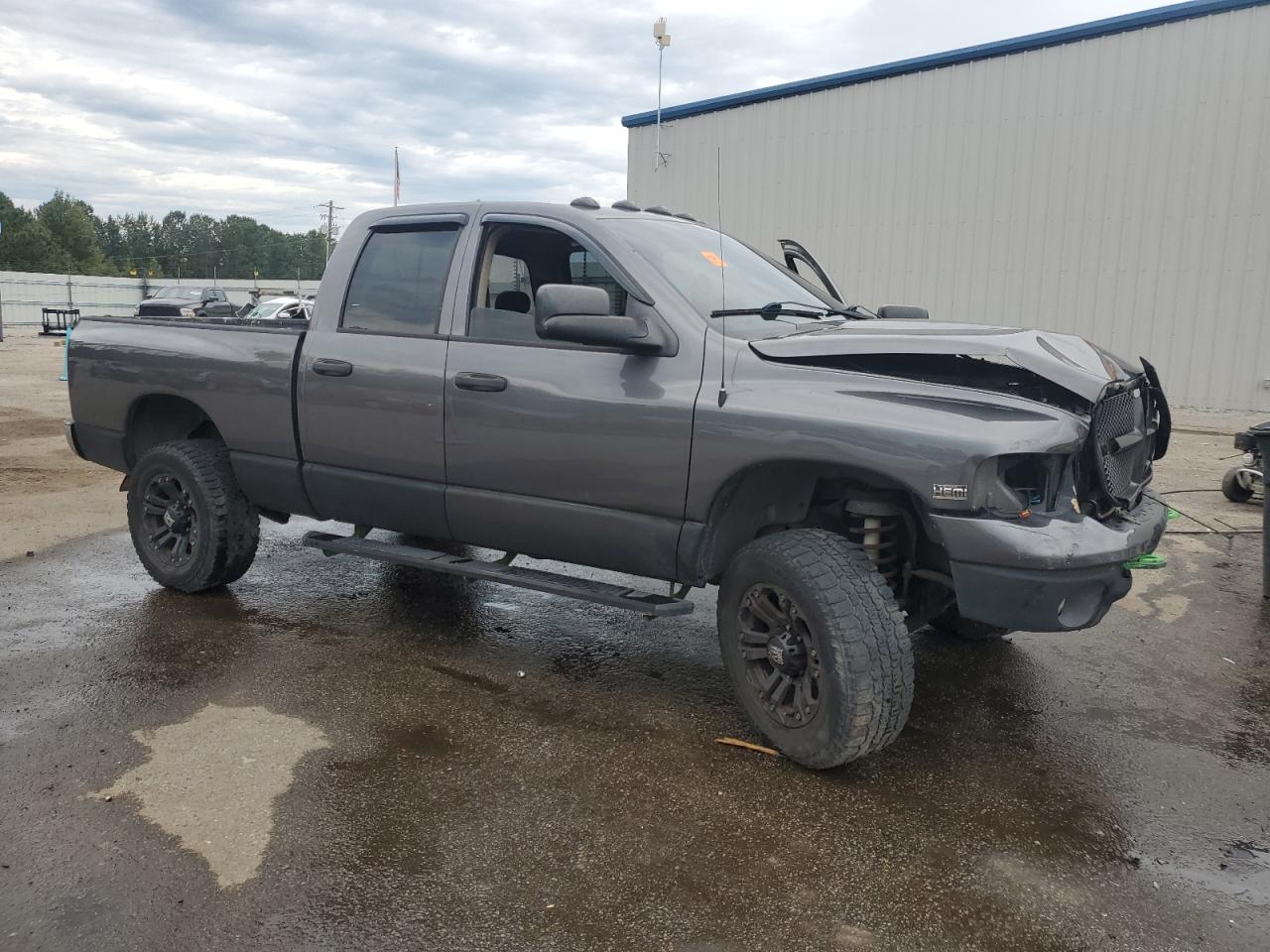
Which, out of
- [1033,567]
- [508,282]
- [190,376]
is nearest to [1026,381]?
[1033,567]

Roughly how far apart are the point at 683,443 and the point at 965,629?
2.05m

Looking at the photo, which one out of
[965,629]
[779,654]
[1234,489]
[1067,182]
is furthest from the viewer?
[1067,182]

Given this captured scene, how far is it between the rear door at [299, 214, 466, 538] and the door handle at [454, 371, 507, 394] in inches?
5.1

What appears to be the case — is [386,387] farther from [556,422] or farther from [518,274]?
[556,422]

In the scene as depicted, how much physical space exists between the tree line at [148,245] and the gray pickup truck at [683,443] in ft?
321

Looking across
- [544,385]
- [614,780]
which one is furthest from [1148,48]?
[614,780]

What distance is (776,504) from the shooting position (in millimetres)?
3787

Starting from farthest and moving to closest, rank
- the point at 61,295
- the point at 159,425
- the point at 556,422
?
the point at 61,295, the point at 159,425, the point at 556,422

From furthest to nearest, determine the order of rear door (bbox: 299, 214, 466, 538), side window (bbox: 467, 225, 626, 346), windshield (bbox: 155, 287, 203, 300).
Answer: windshield (bbox: 155, 287, 203, 300), rear door (bbox: 299, 214, 466, 538), side window (bbox: 467, 225, 626, 346)

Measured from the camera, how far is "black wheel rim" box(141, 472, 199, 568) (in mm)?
5359

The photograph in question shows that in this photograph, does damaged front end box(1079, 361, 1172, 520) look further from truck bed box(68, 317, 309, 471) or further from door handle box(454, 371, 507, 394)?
truck bed box(68, 317, 309, 471)

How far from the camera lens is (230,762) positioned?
352cm

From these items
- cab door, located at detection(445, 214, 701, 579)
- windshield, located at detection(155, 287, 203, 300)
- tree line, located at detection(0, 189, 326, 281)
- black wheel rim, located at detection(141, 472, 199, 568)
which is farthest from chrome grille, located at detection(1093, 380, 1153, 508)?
tree line, located at detection(0, 189, 326, 281)

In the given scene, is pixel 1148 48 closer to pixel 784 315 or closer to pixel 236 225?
pixel 784 315
